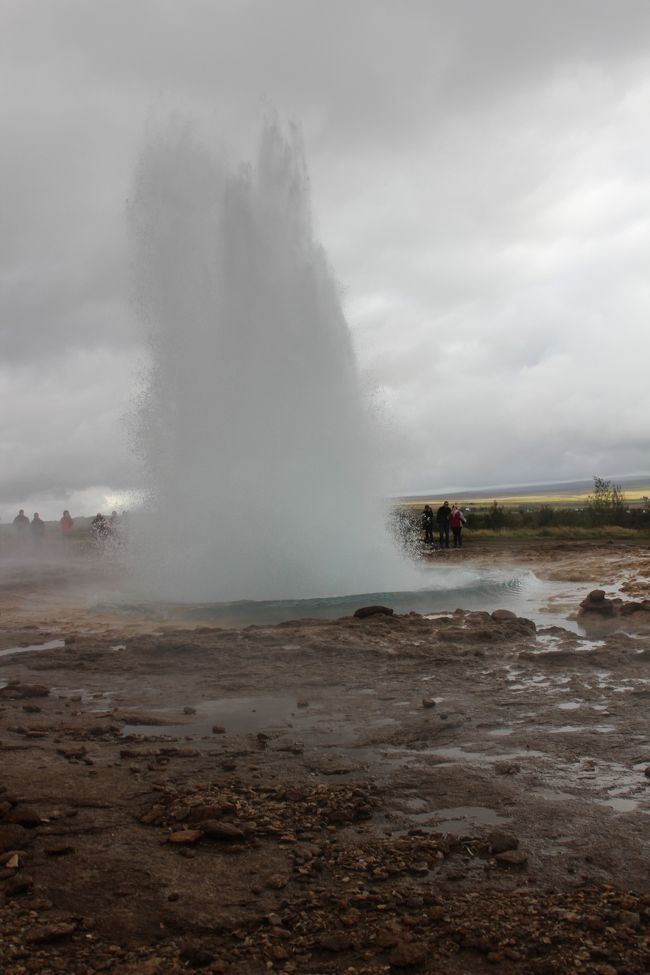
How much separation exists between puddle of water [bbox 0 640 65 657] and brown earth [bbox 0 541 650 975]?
136 cm

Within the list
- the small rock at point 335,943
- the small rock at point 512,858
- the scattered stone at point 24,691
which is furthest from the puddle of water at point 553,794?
the scattered stone at point 24,691

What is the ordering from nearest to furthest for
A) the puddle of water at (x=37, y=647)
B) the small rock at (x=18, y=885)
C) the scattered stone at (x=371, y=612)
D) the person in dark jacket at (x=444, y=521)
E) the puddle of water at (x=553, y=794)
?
the small rock at (x=18, y=885), the puddle of water at (x=553, y=794), the puddle of water at (x=37, y=647), the scattered stone at (x=371, y=612), the person in dark jacket at (x=444, y=521)

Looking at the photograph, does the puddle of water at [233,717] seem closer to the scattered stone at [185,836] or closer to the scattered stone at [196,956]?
the scattered stone at [185,836]

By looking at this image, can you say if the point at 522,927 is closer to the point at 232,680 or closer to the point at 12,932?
the point at 12,932

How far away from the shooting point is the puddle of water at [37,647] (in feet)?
34.1

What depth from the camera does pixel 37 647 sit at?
10.9 metres

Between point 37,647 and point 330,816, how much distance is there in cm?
772

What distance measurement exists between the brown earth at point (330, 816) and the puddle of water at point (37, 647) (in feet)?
4.47

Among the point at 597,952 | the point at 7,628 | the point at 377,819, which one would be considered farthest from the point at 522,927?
the point at 7,628

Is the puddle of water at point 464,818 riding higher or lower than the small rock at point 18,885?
lower

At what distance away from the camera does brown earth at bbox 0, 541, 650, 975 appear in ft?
10.2

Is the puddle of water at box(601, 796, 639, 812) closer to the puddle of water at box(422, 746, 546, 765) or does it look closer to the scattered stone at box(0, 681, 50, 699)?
the puddle of water at box(422, 746, 546, 765)

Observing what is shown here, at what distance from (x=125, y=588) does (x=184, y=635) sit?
26.1ft

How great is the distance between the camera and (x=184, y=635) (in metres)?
11.0
